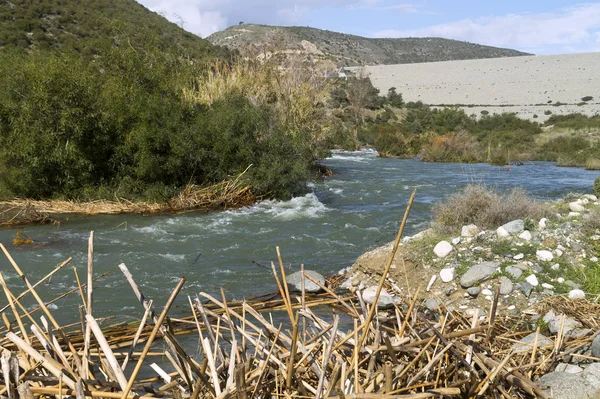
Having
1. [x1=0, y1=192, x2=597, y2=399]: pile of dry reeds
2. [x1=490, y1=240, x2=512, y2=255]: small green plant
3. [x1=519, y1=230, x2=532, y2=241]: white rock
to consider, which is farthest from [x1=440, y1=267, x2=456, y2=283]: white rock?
[x1=0, y1=192, x2=597, y2=399]: pile of dry reeds

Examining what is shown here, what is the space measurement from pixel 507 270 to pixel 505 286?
0.36 metres

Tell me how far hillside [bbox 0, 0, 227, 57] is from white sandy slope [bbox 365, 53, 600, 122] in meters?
26.6

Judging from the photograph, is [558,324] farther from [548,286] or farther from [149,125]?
[149,125]

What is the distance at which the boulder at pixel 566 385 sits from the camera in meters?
3.20

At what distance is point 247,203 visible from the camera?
43.5 feet

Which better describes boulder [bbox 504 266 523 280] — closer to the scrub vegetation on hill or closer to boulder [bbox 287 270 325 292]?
boulder [bbox 287 270 325 292]

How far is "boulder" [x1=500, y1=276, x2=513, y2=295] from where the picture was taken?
19.1ft

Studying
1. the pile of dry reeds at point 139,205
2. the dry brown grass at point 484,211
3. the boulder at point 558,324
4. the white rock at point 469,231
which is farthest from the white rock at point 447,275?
the pile of dry reeds at point 139,205

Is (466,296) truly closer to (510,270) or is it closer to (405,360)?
(510,270)

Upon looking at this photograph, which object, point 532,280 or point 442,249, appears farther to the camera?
point 442,249

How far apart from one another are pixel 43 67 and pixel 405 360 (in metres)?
12.4

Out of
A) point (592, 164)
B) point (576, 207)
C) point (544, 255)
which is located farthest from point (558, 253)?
point (592, 164)

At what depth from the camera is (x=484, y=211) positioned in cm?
835

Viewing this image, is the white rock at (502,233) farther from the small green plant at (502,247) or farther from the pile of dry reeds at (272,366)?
the pile of dry reeds at (272,366)
